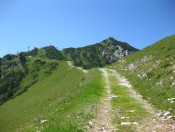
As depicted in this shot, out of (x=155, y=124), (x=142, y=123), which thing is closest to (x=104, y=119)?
(x=142, y=123)

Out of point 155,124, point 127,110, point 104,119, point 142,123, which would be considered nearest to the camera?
point 155,124

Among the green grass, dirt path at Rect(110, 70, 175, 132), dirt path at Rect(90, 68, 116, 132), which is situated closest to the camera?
dirt path at Rect(110, 70, 175, 132)

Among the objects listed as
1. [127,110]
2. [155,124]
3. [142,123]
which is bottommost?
[155,124]

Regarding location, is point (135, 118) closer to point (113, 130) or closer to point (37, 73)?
point (113, 130)

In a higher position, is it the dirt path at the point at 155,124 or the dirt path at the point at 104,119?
the dirt path at the point at 104,119

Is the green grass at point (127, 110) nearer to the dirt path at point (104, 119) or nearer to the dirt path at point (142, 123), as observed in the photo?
the dirt path at point (142, 123)

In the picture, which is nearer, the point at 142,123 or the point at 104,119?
the point at 142,123

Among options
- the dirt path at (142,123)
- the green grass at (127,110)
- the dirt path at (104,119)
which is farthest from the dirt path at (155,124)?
the dirt path at (104,119)

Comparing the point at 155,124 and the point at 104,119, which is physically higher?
the point at 104,119

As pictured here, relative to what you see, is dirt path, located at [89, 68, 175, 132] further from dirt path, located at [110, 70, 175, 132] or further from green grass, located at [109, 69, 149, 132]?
green grass, located at [109, 69, 149, 132]

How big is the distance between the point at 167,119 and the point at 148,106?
5.17 meters

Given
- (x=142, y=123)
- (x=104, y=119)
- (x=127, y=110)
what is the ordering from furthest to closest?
(x=127, y=110) → (x=104, y=119) → (x=142, y=123)

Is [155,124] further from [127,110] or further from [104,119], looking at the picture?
[127,110]

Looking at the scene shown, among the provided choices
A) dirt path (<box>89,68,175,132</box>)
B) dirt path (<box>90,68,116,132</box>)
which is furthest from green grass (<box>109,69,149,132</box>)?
dirt path (<box>90,68,116,132</box>)
